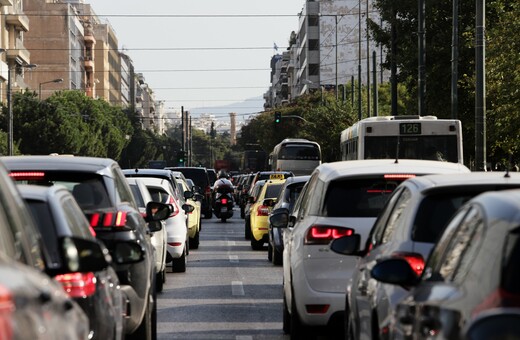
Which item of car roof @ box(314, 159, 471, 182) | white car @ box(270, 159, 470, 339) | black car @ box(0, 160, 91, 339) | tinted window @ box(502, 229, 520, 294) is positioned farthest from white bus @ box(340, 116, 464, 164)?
tinted window @ box(502, 229, 520, 294)

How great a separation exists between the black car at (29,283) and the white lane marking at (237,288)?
41.1 feet

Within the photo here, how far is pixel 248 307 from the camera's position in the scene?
17.4 metres

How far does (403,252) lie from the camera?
795 cm

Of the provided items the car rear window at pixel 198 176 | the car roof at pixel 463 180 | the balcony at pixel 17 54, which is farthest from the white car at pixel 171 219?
the balcony at pixel 17 54

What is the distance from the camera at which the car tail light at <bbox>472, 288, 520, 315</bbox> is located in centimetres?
486

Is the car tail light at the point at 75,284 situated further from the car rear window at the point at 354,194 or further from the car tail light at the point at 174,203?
the car tail light at the point at 174,203

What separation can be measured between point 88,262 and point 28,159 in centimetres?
487

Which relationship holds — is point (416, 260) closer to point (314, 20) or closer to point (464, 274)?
point (464, 274)

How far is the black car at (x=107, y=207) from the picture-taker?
11141mm

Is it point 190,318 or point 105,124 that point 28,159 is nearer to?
point 190,318

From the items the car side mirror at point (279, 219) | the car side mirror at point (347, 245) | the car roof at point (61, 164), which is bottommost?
the car side mirror at point (279, 219)

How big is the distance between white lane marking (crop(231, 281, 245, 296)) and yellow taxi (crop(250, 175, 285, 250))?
8.78 metres

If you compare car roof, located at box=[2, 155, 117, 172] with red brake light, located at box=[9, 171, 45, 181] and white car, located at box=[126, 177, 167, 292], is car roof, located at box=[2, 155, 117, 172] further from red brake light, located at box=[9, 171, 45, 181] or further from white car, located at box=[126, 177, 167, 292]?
white car, located at box=[126, 177, 167, 292]

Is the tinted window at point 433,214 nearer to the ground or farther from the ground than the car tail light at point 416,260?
farther from the ground
